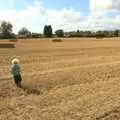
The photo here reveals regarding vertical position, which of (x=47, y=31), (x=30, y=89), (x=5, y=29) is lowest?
(x=30, y=89)

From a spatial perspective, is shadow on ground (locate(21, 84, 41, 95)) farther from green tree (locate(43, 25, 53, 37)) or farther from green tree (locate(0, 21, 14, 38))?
green tree (locate(0, 21, 14, 38))

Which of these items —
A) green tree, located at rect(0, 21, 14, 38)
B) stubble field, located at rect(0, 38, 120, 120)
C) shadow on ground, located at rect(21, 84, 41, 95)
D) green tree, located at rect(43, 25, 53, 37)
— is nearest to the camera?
stubble field, located at rect(0, 38, 120, 120)

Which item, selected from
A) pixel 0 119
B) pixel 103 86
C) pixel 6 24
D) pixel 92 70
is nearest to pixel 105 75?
pixel 92 70

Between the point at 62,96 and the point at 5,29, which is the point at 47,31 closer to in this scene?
the point at 5,29

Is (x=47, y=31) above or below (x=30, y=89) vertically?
above

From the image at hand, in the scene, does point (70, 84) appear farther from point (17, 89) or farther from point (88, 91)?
point (17, 89)

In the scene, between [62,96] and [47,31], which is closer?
[62,96]

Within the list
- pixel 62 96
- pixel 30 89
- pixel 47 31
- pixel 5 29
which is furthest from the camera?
pixel 47 31

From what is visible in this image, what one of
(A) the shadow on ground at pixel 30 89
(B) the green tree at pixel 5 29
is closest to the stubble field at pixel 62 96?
(A) the shadow on ground at pixel 30 89

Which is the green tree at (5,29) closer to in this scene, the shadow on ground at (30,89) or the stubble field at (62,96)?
the stubble field at (62,96)

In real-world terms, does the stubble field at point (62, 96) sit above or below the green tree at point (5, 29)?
below

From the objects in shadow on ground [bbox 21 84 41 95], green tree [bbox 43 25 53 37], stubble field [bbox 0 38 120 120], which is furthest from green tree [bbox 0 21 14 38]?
shadow on ground [bbox 21 84 41 95]

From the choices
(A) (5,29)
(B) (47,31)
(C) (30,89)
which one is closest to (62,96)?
(C) (30,89)

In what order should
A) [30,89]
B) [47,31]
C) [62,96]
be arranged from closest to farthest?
[62,96]
[30,89]
[47,31]
